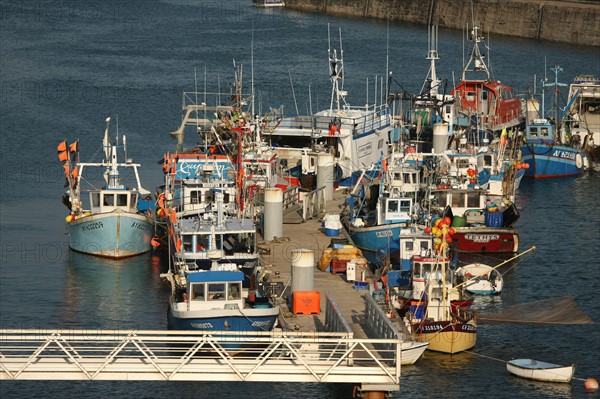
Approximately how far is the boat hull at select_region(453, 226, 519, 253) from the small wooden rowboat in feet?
54.8

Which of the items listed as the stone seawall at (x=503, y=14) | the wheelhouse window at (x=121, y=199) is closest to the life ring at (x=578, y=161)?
the wheelhouse window at (x=121, y=199)

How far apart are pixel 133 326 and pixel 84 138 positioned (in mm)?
38071

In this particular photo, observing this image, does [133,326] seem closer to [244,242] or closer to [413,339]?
Result: [244,242]

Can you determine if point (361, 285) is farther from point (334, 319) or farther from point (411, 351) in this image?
point (334, 319)

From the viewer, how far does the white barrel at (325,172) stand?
68.1 metres

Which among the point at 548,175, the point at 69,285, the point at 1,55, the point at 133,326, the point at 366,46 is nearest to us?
the point at 133,326

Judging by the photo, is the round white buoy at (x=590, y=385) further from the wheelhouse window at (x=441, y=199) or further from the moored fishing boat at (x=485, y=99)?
the moored fishing boat at (x=485, y=99)

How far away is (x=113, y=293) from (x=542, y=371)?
1823cm

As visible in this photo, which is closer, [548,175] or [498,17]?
[548,175]

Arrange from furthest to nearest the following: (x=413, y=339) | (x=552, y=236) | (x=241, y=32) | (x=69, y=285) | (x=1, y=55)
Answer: (x=241, y=32) → (x=1, y=55) → (x=552, y=236) → (x=69, y=285) → (x=413, y=339)

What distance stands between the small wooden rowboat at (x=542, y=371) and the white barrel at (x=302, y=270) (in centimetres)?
719

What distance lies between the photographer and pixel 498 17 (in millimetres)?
149250

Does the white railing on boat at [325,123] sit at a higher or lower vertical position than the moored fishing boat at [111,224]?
higher

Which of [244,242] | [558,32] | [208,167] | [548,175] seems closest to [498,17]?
[558,32]
